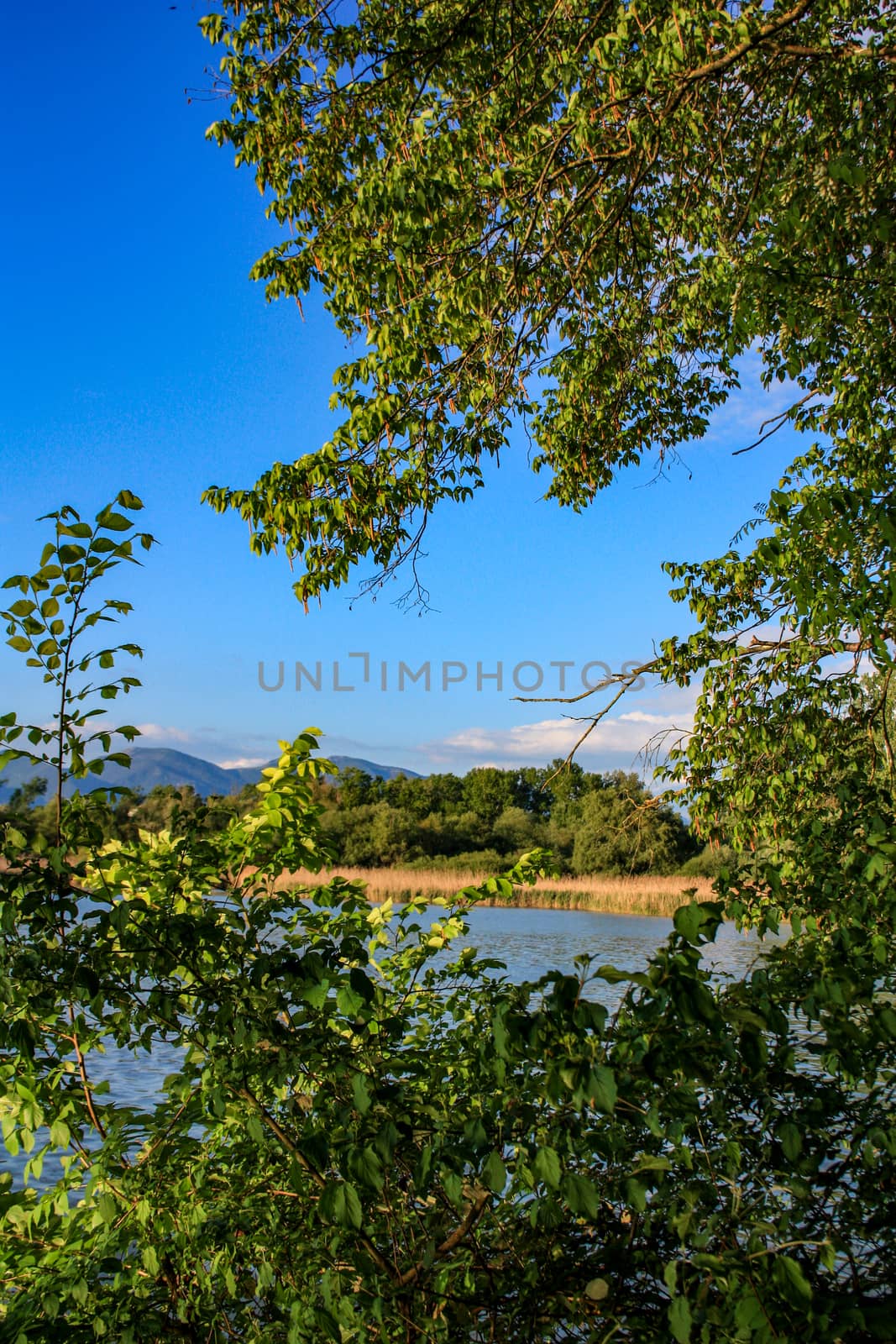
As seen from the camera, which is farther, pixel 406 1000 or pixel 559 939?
pixel 559 939

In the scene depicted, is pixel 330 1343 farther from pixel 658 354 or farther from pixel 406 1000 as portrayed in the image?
pixel 658 354

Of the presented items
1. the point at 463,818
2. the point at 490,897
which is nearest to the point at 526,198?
the point at 490,897

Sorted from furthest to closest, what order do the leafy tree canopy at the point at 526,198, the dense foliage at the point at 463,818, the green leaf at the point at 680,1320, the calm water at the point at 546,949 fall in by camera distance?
the calm water at the point at 546,949 → the leafy tree canopy at the point at 526,198 → the dense foliage at the point at 463,818 → the green leaf at the point at 680,1320

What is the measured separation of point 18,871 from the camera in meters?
1.85

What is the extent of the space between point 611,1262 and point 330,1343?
1.69ft

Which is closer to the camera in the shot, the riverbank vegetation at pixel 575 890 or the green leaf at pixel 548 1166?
the green leaf at pixel 548 1166

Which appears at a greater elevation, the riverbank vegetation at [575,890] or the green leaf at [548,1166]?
the green leaf at [548,1166]

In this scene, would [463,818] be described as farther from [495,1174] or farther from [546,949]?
[495,1174]

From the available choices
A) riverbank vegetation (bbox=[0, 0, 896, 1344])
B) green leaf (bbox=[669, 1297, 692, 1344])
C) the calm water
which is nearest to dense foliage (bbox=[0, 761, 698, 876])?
riverbank vegetation (bbox=[0, 0, 896, 1344])

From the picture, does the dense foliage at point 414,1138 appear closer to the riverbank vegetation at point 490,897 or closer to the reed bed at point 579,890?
the riverbank vegetation at point 490,897

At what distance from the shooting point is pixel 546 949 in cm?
1281

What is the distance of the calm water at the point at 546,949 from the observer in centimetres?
637

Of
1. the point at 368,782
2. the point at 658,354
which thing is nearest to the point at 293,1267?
the point at 658,354

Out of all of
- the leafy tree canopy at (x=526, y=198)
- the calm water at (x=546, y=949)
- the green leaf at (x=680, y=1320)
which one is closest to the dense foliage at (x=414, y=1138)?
the green leaf at (x=680, y=1320)
